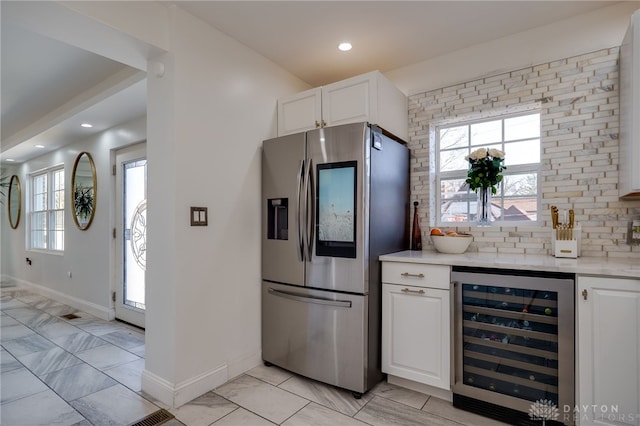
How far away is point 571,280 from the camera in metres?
1.72

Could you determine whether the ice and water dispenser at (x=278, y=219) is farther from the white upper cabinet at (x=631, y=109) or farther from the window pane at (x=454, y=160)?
the white upper cabinet at (x=631, y=109)

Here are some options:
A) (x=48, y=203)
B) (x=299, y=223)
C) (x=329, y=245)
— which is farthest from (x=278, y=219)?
(x=48, y=203)

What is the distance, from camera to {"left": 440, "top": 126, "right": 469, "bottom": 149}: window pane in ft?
9.20

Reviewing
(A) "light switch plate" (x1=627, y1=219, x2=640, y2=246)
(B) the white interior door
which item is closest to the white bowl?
(A) "light switch plate" (x1=627, y1=219, x2=640, y2=246)

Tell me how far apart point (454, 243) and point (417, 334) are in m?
0.75

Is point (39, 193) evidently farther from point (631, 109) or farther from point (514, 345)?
point (631, 109)

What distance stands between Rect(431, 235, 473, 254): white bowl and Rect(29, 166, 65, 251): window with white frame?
5685 millimetres

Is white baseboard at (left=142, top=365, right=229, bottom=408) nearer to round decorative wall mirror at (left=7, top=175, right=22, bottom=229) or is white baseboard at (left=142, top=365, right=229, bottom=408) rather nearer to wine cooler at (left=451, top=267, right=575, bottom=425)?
wine cooler at (left=451, top=267, right=575, bottom=425)

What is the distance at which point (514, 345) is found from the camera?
1.88m

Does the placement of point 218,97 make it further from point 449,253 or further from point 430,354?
point 430,354

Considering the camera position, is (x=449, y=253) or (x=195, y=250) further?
(x=449, y=253)

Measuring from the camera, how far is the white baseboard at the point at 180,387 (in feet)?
6.73

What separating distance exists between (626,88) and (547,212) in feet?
2.85

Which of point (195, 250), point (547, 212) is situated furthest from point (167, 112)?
point (547, 212)
